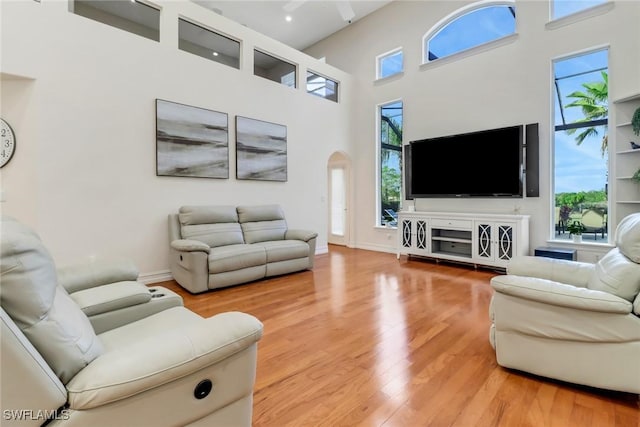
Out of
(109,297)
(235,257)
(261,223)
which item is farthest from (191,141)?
(109,297)

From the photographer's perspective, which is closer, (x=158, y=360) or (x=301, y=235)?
(x=158, y=360)

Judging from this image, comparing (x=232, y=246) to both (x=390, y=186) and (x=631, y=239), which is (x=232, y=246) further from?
(x=631, y=239)

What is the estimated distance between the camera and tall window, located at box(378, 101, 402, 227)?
6.17 m

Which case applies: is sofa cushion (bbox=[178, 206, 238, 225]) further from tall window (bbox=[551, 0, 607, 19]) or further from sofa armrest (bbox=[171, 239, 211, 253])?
tall window (bbox=[551, 0, 607, 19])

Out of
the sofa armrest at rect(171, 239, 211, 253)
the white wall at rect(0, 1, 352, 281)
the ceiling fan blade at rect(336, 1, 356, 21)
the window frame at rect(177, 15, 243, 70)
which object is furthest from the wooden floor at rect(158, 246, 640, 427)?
the ceiling fan blade at rect(336, 1, 356, 21)

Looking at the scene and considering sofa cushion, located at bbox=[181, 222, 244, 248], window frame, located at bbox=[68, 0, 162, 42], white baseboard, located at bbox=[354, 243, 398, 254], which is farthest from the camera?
white baseboard, located at bbox=[354, 243, 398, 254]

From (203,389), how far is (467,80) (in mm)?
5703

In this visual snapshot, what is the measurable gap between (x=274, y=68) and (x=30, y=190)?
3905mm

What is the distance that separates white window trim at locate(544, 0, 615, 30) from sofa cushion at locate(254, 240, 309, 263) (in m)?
4.66

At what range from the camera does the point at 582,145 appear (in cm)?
417

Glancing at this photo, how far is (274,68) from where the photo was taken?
543cm

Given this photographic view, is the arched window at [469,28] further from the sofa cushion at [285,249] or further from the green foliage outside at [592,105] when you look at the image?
the sofa cushion at [285,249]

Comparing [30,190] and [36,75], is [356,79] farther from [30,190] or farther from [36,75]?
[30,190]

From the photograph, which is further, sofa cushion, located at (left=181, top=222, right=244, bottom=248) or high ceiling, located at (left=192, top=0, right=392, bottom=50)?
high ceiling, located at (left=192, top=0, right=392, bottom=50)
